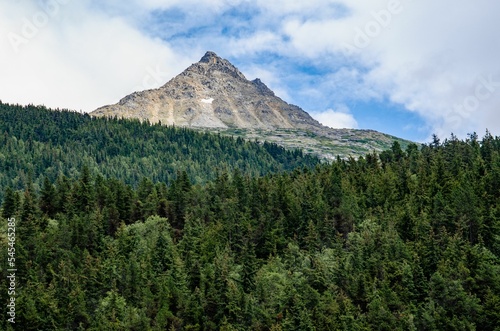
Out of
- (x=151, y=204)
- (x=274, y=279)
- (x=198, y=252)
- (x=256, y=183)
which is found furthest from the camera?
(x=256, y=183)

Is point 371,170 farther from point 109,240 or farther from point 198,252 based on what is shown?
point 109,240

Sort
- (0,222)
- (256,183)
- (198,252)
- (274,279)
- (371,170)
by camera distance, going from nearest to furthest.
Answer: (274,279)
(198,252)
(0,222)
(256,183)
(371,170)

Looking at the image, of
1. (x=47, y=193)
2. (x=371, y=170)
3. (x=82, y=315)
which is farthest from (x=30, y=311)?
(x=371, y=170)

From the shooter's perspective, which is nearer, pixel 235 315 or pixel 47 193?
pixel 235 315

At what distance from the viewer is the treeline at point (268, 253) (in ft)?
352

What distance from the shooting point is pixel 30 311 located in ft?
360

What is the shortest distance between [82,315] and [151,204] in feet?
169

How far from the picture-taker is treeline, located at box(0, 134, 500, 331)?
107m

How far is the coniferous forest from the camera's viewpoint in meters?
107

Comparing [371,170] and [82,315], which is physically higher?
[371,170]

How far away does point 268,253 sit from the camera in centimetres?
14500

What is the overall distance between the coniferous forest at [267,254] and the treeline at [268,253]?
0.38 meters

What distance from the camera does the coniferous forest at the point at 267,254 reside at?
107m

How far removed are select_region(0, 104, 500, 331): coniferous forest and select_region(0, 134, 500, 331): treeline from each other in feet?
1.26
